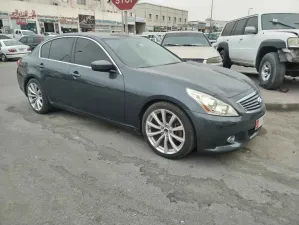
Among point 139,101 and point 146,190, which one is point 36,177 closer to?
point 146,190

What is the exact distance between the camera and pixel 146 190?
9.16 feet

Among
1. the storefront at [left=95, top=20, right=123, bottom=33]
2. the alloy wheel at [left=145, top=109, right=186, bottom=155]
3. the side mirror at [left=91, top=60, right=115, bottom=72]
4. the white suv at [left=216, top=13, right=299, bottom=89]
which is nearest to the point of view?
the alloy wheel at [left=145, top=109, right=186, bottom=155]

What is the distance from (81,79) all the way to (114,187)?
1.91m

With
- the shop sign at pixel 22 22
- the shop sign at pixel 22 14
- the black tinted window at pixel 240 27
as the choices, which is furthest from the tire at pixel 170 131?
the shop sign at pixel 22 22

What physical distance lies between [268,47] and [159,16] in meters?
80.5

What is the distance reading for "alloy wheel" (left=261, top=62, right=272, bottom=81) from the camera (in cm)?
654

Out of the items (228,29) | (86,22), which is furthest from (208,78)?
(86,22)

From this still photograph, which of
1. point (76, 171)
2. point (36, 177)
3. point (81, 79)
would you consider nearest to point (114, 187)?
point (76, 171)

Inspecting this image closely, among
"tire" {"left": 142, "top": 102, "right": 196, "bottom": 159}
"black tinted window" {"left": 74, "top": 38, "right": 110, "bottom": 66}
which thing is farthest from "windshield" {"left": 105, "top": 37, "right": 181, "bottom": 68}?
"tire" {"left": 142, "top": 102, "right": 196, "bottom": 159}

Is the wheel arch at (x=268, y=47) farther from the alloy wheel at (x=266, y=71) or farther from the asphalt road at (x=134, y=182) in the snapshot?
the asphalt road at (x=134, y=182)

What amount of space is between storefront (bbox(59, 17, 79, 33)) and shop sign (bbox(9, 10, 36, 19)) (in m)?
5.38

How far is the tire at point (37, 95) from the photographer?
16.5 feet

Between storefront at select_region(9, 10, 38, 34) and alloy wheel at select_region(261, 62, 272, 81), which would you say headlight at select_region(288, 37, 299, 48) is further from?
storefront at select_region(9, 10, 38, 34)

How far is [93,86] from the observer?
3965 millimetres
